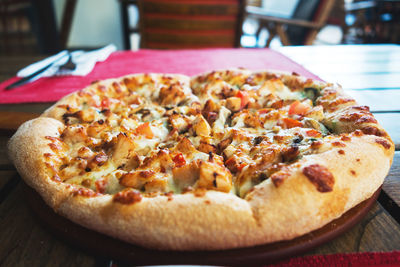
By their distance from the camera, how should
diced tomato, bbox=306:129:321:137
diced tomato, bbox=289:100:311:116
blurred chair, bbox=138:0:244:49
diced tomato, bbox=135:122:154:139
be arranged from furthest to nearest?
1. blurred chair, bbox=138:0:244:49
2. diced tomato, bbox=289:100:311:116
3. diced tomato, bbox=135:122:154:139
4. diced tomato, bbox=306:129:321:137

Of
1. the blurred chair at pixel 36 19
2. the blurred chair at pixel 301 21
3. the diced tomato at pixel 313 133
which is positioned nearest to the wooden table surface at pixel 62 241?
the diced tomato at pixel 313 133

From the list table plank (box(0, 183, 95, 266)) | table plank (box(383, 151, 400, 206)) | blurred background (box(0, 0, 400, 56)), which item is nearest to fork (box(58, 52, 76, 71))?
blurred background (box(0, 0, 400, 56))

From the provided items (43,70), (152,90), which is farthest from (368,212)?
(43,70)

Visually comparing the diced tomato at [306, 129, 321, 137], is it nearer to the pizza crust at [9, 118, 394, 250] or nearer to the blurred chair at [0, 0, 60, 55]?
the pizza crust at [9, 118, 394, 250]

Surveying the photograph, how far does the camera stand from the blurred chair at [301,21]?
14.7ft

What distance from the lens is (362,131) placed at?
113 centimetres

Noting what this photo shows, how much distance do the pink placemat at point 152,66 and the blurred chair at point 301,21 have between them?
5.41ft

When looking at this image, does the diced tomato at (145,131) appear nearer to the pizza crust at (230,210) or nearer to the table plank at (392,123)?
the pizza crust at (230,210)

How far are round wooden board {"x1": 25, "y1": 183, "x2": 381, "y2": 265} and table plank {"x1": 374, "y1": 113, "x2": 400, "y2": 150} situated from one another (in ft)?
2.22

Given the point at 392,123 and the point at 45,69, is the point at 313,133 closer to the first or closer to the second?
the point at 392,123

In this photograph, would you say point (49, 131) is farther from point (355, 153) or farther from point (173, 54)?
point (173, 54)

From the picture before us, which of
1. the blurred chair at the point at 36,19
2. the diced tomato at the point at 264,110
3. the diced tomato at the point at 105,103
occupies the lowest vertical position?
the blurred chair at the point at 36,19

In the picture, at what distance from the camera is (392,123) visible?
1564 millimetres

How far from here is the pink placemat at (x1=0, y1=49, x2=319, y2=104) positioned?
207cm
